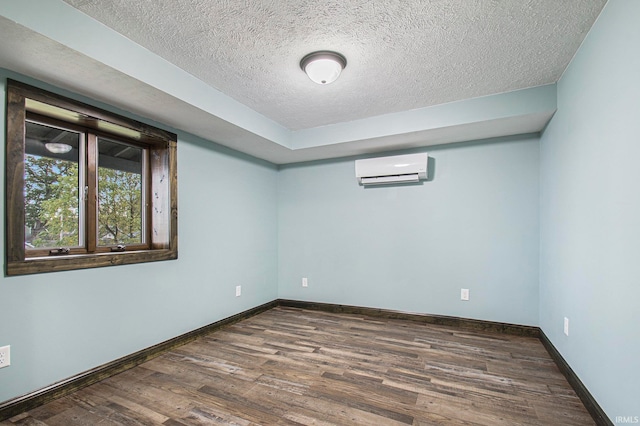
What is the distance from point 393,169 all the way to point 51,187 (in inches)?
121

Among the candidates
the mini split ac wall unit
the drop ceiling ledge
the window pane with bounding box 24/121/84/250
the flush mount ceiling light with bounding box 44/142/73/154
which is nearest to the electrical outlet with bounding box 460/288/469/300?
the mini split ac wall unit

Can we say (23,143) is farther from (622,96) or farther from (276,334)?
(622,96)

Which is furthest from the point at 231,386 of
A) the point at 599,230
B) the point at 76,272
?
the point at 599,230

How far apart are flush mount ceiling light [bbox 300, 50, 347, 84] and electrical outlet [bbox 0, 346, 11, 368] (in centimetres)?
251

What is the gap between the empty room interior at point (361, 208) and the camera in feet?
5.36

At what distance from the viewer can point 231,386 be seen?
2.09 metres

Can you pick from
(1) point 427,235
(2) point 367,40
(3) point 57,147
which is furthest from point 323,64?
(1) point 427,235

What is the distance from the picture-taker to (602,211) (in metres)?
1.65

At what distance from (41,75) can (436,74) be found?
2.63 m

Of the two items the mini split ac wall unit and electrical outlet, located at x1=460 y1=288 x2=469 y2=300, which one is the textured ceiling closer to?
the mini split ac wall unit

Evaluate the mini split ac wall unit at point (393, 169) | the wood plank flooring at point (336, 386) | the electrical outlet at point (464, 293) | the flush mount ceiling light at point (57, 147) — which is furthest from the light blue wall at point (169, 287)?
the electrical outlet at point (464, 293)

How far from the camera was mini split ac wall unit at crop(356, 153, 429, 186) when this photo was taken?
3.39 metres

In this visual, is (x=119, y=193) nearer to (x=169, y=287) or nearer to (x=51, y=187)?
(x=51, y=187)

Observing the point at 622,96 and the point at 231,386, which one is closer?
the point at 622,96
